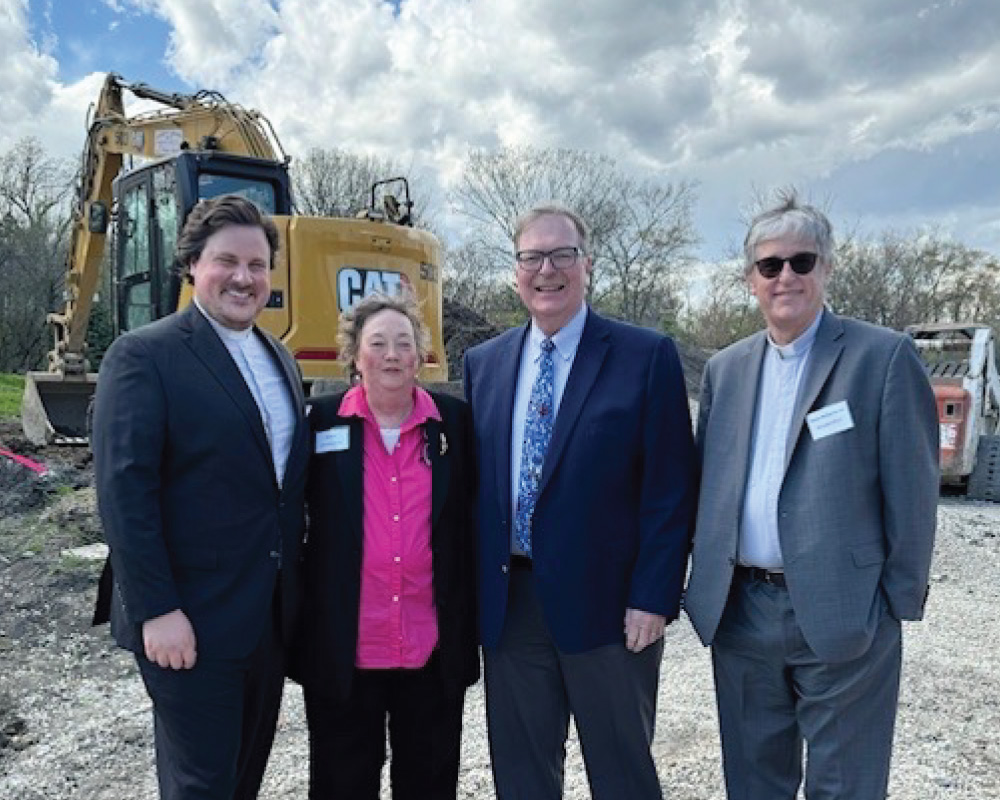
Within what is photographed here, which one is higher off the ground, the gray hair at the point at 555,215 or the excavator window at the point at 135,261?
the excavator window at the point at 135,261

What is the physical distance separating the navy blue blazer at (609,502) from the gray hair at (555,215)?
0.36m

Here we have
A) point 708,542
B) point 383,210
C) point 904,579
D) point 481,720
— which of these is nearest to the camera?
point 904,579

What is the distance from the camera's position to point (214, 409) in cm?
252

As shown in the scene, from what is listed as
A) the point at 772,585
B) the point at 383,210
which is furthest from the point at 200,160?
the point at 772,585

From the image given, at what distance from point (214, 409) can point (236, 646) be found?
70 centimetres

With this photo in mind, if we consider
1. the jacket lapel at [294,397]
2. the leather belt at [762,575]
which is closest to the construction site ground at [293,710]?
the leather belt at [762,575]

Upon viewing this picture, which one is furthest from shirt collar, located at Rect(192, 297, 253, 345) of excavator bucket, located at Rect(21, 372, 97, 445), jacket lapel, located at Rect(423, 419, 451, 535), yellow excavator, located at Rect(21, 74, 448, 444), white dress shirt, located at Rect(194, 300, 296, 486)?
excavator bucket, located at Rect(21, 372, 97, 445)

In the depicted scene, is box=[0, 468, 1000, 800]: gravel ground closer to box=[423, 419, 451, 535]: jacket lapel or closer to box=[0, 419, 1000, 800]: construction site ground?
box=[0, 419, 1000, 800]: construction site ground

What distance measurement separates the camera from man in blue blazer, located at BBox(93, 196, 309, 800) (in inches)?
95.0

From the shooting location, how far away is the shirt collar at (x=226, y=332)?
2.68m

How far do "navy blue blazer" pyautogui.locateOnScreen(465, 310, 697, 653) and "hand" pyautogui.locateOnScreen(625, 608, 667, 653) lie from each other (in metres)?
0.03

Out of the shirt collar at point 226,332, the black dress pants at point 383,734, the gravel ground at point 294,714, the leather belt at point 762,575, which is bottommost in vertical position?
the gravel ground at point 294,714

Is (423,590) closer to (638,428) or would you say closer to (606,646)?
(606,646)

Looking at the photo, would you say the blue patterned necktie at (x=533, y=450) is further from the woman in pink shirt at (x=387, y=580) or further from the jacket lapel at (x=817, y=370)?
the jacket lapel at (x=817, y=370)
